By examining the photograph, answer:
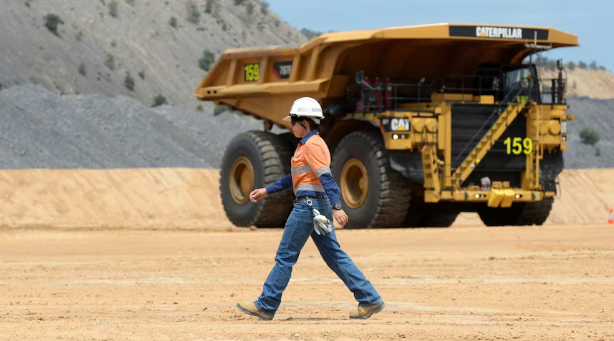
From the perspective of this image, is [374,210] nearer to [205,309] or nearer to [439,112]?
[439,112]

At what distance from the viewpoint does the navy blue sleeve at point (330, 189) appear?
9.54 m

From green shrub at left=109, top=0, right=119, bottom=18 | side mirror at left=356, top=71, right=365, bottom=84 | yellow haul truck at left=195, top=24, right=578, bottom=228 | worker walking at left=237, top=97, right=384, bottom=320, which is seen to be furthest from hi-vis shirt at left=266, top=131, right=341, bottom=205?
green shrub at left=109, top=0, right=119, bottom=18

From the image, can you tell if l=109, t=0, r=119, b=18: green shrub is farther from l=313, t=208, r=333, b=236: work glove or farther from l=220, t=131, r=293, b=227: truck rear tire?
l=313, t=208, r=333, b=236: work glove

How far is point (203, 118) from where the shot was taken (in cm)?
5600

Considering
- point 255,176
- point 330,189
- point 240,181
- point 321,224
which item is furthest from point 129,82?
point 330,189

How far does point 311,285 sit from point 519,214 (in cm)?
1069

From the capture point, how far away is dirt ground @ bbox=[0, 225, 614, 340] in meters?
9.02

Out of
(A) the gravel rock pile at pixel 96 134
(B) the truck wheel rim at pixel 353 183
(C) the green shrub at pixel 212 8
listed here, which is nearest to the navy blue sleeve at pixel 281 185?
(B) the truck wheel rim at pixel 353 183

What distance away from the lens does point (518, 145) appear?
21984 mm

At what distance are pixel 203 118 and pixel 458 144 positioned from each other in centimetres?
3518

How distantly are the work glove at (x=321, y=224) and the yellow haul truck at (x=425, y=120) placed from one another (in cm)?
1132

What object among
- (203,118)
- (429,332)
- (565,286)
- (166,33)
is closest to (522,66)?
(565,286)

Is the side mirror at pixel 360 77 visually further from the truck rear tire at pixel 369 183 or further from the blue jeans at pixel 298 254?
the blue jeans at pixel 298 254

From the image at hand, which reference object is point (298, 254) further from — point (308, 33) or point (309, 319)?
point (308, 33)
